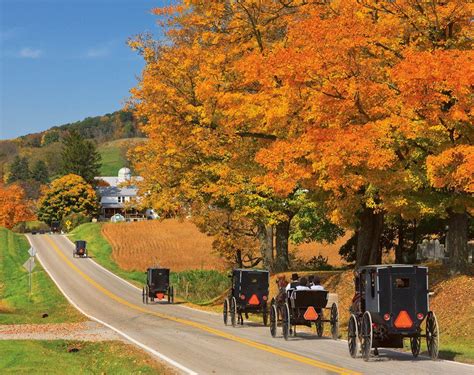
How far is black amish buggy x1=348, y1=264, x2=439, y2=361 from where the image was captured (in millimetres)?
15969

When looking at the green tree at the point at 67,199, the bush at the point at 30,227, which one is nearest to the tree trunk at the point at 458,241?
the bush at the point at 30,227

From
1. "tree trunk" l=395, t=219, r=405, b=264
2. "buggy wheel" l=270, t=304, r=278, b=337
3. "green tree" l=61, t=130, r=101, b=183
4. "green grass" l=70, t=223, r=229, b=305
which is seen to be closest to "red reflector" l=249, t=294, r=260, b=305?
"buggy wheel" l=270, t=304, r=278, b=337

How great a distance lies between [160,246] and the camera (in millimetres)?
88125

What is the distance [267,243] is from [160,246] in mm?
44832

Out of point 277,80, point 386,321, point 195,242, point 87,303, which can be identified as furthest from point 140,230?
point 386,321

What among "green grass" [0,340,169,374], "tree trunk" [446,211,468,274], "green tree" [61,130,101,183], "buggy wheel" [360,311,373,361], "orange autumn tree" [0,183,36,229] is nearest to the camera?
"green grass" [0,340,169,374]

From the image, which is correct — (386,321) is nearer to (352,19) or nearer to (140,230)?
(352,19)

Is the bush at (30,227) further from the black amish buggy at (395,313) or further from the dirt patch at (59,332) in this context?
the black amish buggy at (395,313)

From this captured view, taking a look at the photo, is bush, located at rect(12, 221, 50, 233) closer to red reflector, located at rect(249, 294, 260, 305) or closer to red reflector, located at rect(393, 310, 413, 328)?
red reflector, located at rect(249, 294, 260, 305)

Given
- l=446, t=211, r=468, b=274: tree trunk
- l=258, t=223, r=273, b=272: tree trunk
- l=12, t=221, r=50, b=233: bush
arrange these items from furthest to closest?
l=12, t=221, r=50, b=233: bush < l=258, t=223, r=273, b=272: tree trunk < l=446, t=211, r=468, b=274: tree trunk

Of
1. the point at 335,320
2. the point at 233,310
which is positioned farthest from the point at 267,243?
the point at 335,320

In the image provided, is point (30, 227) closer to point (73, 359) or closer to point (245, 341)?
point (245, 341)

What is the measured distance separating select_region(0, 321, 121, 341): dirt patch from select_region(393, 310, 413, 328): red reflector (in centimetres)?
1015

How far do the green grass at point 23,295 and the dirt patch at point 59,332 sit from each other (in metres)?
4.13
